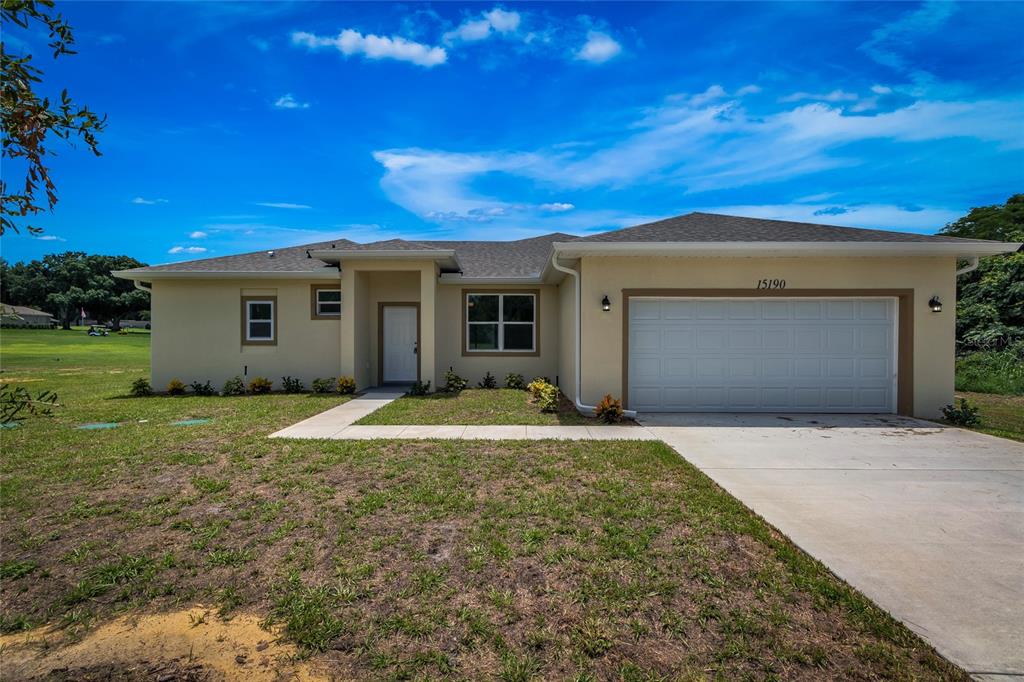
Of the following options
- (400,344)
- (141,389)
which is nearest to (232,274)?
(141,389)

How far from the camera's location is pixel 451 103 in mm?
11227

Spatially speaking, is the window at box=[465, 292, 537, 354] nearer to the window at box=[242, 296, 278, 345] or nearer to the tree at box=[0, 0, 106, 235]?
the window at box=[242, 296, 278, 345]

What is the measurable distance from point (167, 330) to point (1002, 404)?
67.9 feet

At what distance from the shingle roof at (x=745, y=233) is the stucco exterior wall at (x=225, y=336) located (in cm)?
818

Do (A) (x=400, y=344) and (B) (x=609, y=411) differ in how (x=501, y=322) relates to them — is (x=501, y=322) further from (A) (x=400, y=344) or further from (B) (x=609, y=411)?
(B) (x=609, y=411)

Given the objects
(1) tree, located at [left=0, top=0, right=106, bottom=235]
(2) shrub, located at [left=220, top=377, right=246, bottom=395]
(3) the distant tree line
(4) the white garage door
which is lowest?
(2) shrub, located at [left=220, top=377, right=246, bottom=395]

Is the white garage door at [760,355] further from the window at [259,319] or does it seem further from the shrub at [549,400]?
the window at [259,319]

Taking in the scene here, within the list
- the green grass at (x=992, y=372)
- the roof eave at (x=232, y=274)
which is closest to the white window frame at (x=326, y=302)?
the roof eave at (x=232, y=274)

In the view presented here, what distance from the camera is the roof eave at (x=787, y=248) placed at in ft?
27.5

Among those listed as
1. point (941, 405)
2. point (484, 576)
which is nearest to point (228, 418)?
point (484, 576)

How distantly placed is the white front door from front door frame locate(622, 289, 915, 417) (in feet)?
22.5

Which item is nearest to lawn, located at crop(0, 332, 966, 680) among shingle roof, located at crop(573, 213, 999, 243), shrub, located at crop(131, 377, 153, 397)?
shingle roof, located at crop(573, 213, 999, 243)

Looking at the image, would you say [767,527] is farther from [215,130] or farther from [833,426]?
[215,130]

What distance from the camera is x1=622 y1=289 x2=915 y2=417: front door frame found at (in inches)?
354
